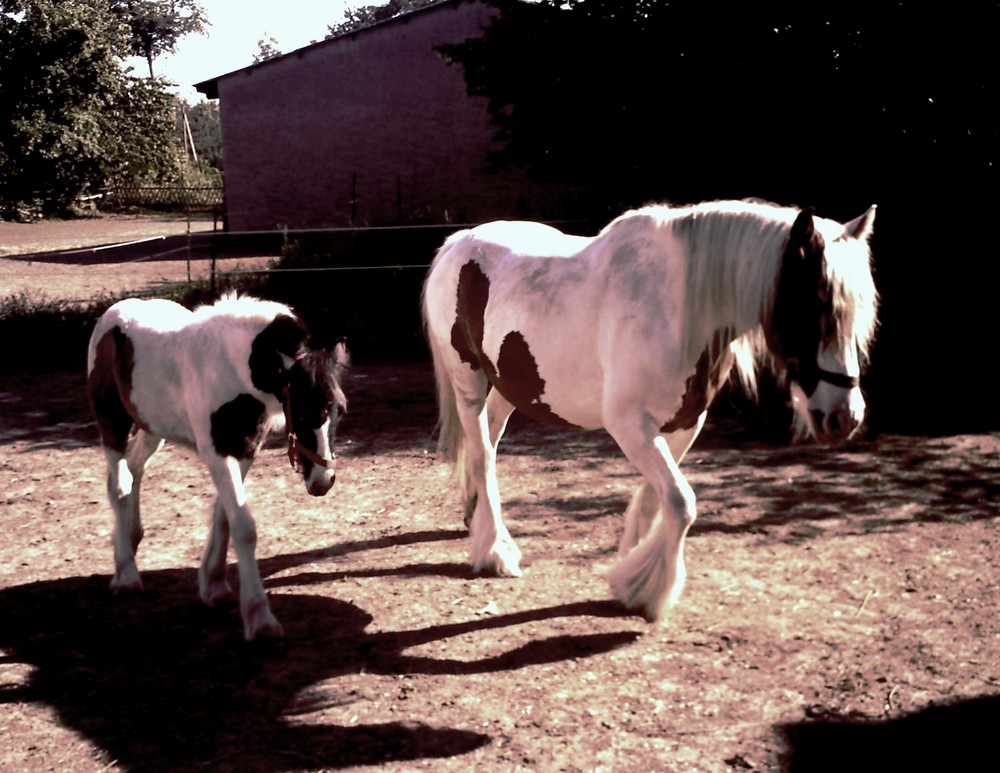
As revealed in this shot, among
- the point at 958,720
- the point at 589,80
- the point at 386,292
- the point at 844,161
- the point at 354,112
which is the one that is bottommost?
the point at 958,720

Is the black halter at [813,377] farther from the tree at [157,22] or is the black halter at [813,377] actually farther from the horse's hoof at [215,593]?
the tree at [157,22]

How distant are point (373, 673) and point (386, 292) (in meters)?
9.27

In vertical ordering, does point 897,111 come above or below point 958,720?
above

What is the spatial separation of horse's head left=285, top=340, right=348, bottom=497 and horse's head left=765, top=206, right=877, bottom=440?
1.87 metres

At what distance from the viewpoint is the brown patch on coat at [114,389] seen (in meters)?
4.89

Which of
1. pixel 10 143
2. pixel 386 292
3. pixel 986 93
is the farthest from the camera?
pixel 10 143

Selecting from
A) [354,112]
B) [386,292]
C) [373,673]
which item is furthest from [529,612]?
[354,112]

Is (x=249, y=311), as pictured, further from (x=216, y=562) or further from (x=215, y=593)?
(x=215, y=593)

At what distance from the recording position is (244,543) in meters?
4.49

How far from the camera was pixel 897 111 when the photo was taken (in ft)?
30.5

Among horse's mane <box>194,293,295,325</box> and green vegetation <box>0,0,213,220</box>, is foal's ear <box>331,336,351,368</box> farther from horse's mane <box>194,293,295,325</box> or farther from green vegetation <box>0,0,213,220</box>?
green vegetation <box>0,0,213,220</box>

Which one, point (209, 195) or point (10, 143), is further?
point (209, 195)

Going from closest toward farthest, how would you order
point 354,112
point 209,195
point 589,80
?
point 589,80
point 354,112
point 209,195

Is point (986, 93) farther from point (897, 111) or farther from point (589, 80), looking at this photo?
point (589, 80)
